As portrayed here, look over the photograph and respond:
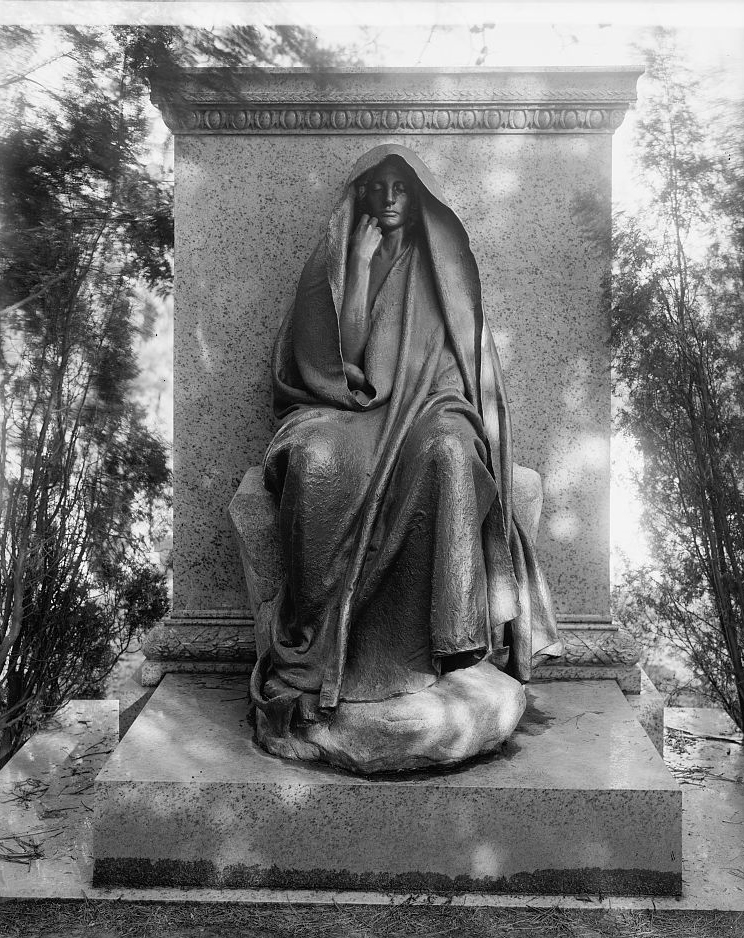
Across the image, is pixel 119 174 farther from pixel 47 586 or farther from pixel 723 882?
pixel 723 882

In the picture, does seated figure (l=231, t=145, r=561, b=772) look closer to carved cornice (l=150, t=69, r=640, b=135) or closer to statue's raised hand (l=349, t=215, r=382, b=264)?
statue's raised hand (l=349, t=215, r=382, b=264)

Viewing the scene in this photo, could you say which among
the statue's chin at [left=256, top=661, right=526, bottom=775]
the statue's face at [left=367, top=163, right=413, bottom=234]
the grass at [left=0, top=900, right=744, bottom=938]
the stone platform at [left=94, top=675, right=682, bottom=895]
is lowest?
the grass at [left=0, top=900, right=744, bottom=938]

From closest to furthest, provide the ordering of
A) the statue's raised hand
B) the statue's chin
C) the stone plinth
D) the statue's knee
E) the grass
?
the grass → the statue's chin → the statue's knee → the statue's raised hand → the stone plinth

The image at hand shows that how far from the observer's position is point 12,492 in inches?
150

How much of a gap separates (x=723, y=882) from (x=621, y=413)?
205cm

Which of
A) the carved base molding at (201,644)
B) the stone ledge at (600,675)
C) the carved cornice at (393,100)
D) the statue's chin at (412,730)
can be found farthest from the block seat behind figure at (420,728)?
the carved cornice at (393,100)

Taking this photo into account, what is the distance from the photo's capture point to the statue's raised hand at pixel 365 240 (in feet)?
11.9

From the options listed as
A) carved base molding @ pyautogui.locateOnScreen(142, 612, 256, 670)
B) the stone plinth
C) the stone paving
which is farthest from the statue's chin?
the stone plinth

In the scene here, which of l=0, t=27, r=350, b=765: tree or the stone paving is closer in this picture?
the stone paving

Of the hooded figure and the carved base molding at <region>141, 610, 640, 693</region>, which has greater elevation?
the hooded figure

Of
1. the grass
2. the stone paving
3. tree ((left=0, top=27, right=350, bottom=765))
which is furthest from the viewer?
tree ((left=0, top=27, right=350, bottom=765))

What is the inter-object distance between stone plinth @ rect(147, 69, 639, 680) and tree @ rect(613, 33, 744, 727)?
169 millimetres

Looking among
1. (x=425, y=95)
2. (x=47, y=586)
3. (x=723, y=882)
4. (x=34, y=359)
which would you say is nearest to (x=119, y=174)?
(x=34, y=359)

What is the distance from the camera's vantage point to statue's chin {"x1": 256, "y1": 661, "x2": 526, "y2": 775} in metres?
3.01
